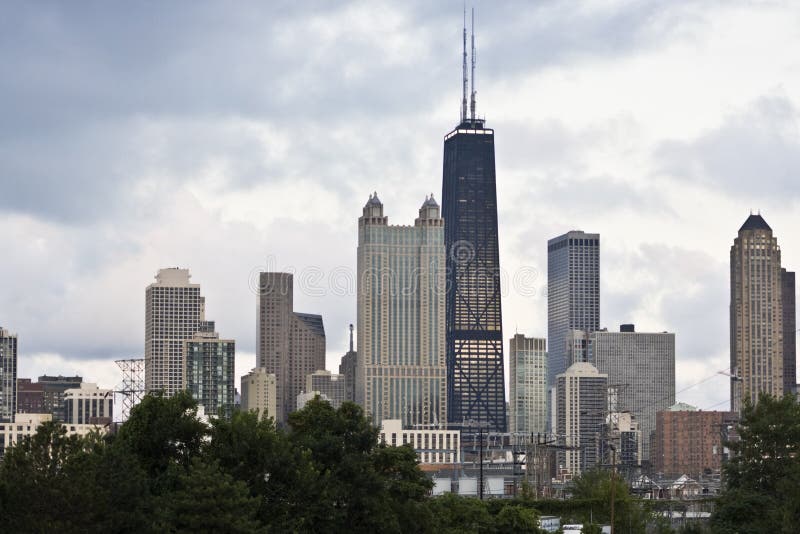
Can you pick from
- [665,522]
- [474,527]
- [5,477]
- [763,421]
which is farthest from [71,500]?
[665,522]

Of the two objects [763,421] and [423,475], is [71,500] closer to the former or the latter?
[423,475]

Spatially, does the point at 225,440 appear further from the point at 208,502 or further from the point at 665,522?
the point at 665,522

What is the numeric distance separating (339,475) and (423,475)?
11.6 metres

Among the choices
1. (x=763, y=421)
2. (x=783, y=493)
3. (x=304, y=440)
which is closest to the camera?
(x=304, y=440)

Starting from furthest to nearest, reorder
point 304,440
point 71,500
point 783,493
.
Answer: point 783,493, point 304,440, point 71,500

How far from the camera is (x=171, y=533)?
7525 cm

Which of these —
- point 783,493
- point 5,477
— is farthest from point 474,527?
point 5,477

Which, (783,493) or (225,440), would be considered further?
(783,493)

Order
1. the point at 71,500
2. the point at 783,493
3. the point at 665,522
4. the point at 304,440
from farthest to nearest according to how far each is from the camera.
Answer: the point at 665,522, the point at 783,493, the point at 304,440, the point at 71,500

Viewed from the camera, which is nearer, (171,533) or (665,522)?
(171,533)

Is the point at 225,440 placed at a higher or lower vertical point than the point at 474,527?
higher

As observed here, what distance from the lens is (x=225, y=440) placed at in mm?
83000

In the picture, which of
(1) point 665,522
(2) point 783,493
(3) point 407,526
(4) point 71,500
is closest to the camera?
(4) point 71,500

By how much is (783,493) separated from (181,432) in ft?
164
